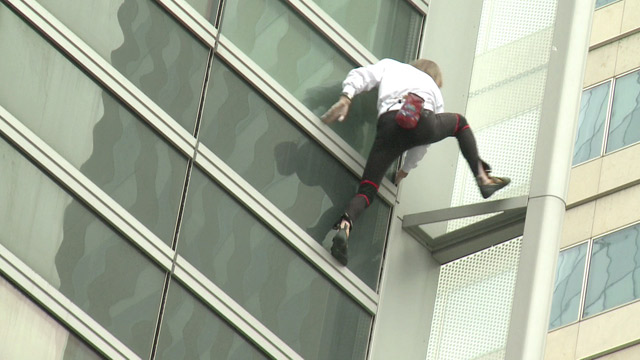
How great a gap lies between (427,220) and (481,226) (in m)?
0.40

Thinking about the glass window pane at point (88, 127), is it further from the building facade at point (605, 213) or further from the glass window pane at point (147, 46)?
the building facade at point (605, 213)

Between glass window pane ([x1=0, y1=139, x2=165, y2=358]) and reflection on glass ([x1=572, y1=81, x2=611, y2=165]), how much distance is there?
23.9 m

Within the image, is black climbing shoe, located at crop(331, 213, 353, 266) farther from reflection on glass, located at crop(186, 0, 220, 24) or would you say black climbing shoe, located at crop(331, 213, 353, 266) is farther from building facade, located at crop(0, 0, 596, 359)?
reflection on glass, located at crop(186, 0, 220, 24)

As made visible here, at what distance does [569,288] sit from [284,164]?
21061mm

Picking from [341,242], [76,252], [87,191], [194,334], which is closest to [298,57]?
[341,242]

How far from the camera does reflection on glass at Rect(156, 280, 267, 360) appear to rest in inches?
449

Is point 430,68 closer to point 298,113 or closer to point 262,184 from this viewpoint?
point 298,113

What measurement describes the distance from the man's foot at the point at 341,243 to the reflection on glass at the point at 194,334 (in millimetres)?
992

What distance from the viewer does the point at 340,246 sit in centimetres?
1236

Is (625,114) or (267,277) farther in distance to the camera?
(625,114)

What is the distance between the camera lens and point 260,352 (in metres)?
11.9

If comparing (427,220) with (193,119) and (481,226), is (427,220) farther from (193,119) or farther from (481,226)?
(193,119)

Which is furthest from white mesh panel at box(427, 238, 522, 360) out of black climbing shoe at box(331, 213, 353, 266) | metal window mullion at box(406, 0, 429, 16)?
metal window mullion at box(406, 0, 429, 16)

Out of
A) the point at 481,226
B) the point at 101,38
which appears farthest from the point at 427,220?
the point at 101,38
